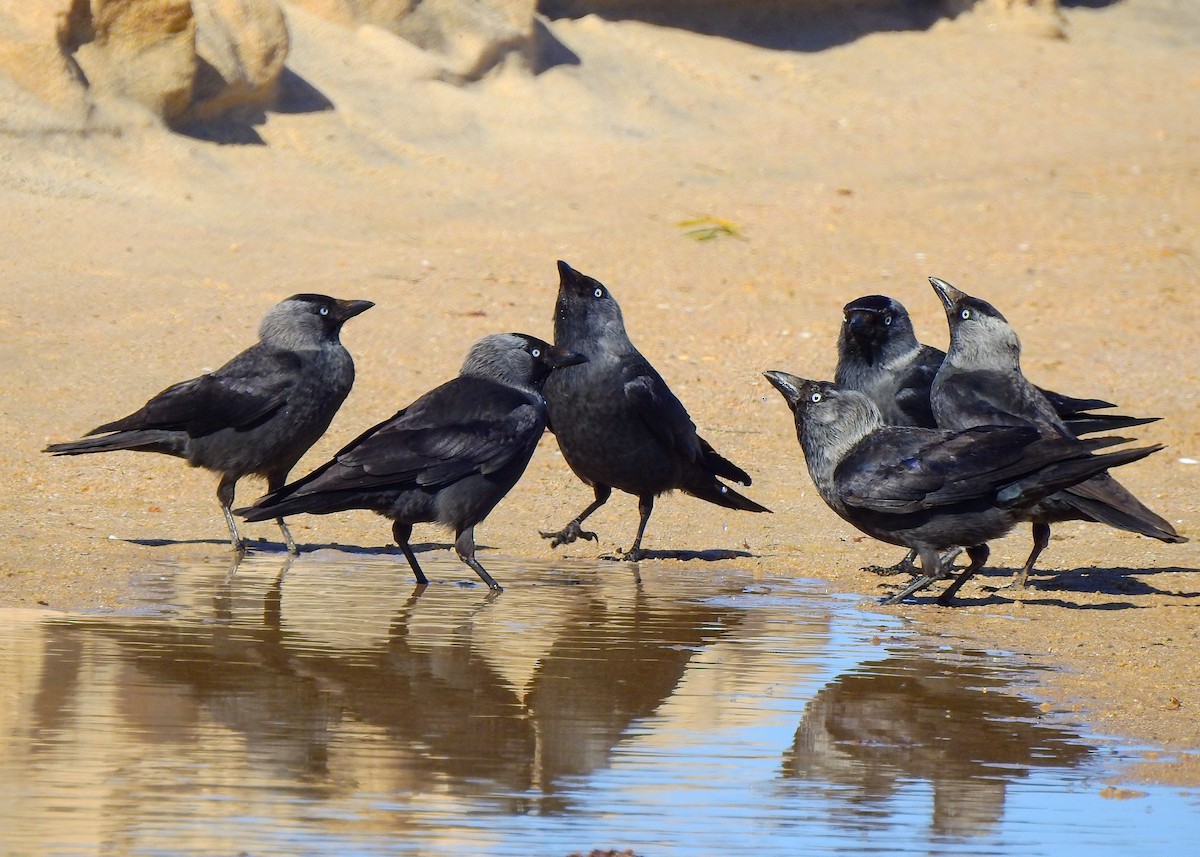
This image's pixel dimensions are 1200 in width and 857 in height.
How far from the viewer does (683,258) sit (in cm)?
1417

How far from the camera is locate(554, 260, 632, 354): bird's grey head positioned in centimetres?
829

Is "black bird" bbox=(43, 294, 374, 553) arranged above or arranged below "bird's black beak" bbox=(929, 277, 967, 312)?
below

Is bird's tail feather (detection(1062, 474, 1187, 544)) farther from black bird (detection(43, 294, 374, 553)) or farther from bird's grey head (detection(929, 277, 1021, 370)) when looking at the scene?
black bird (detection(43, 294, 374, 553))

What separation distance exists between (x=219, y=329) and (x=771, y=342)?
3743mm

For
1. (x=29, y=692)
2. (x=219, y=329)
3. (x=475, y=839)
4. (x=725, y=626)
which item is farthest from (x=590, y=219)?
(x=475, y=839)

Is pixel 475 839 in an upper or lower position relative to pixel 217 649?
upper

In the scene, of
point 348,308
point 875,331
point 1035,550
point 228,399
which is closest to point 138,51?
point 348,308

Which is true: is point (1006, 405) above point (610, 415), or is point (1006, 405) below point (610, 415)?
above

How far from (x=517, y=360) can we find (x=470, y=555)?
98cm

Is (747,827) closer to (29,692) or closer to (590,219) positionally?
(29,692)

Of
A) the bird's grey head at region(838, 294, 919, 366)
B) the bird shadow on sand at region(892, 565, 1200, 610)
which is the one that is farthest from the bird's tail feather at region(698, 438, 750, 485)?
the bird shadow on sand at region(892, 565, 1200, 610)

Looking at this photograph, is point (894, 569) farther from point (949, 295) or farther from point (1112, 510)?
point (949, 295)

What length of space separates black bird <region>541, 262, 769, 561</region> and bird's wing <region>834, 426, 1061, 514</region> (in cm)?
134

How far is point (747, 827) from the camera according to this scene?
13.0ft
